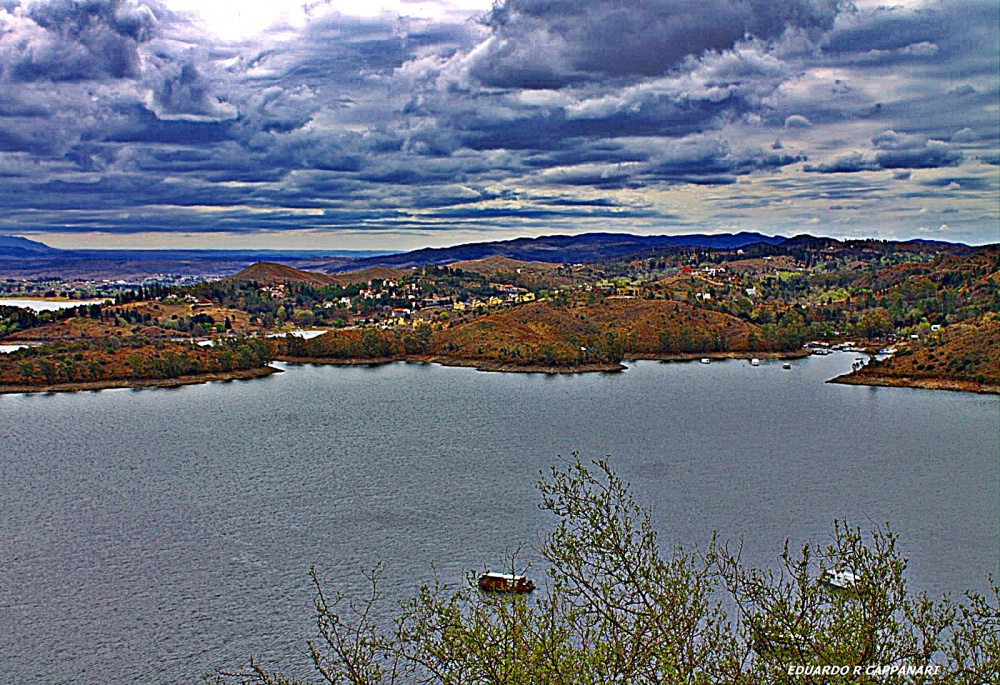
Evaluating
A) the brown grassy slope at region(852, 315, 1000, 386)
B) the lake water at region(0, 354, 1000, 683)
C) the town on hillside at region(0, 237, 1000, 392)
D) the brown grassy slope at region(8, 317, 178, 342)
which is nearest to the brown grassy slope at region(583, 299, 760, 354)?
the town on hillside at region(0, 237, 1000, 392)

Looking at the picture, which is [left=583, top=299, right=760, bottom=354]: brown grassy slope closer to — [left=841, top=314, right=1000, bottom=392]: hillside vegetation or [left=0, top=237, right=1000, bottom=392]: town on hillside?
[left=0, top=237, right=1000, bottom=392]: town on hillside

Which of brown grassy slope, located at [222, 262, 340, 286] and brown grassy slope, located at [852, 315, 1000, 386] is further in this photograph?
brown grassy slope, located at [222, 262, 340, 286]

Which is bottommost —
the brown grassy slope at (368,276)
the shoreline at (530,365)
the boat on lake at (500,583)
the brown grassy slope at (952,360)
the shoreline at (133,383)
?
the shoreline at (133,383)

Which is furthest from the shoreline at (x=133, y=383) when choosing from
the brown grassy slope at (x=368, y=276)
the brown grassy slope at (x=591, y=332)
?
the brown grassy slope at (x=368, y=276)

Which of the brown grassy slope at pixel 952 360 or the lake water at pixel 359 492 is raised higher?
the brown grassy slope at pixel 952 360

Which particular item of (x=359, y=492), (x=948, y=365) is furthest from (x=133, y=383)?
(x=948, y=365)

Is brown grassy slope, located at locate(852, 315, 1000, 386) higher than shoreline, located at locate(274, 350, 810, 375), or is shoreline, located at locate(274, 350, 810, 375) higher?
brown grassy slope, located at locate(852, 315, 1000, 386)

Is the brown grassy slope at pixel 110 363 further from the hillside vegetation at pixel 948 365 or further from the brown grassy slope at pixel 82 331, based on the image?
the hillside vegetation at pixel 948 365
